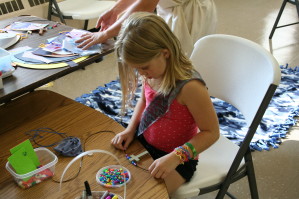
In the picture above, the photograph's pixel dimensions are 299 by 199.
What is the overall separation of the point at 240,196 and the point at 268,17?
268 cm

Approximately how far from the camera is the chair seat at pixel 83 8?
2618mm

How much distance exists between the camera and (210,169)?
110cm

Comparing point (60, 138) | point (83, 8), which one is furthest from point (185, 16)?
point (83, 8)

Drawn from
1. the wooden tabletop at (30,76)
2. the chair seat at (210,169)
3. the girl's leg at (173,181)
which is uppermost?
the wooden tabletop at (30,76)

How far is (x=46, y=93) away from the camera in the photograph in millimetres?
1230

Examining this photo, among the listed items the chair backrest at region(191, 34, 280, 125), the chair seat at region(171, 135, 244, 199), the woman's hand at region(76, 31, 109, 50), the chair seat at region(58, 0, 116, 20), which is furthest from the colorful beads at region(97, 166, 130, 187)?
A: the chair seat at region(58, 0, 116, 20)

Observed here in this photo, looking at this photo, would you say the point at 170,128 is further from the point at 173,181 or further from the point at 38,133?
the point at 38,133

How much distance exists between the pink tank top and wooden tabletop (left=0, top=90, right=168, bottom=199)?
140 mm

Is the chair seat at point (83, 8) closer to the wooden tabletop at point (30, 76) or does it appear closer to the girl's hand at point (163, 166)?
the wooden tabletop at point (30, 76)

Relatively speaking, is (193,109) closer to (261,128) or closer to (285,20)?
(261,128)

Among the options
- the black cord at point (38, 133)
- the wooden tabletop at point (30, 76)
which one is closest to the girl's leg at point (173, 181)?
the black cord at point (38, 133)

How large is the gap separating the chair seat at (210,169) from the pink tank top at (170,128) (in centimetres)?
12

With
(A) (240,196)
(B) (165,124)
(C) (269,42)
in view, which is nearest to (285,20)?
(C) (269,42)

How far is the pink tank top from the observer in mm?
1055
